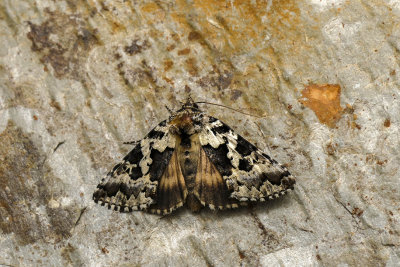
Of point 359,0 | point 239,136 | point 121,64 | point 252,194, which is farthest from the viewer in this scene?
point 121,64

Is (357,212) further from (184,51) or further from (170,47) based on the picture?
(170,47)

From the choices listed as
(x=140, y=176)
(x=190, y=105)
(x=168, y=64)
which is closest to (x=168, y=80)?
(x=168, y=64)

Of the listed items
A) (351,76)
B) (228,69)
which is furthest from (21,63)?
(351,76)

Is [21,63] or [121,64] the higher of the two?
[121,64]

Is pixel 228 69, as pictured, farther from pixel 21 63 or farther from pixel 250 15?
pixel 21 63

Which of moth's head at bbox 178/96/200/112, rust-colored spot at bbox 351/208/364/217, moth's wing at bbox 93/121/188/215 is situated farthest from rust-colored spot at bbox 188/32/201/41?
Result: rust-colored spot at bbox 351/208/364/217
